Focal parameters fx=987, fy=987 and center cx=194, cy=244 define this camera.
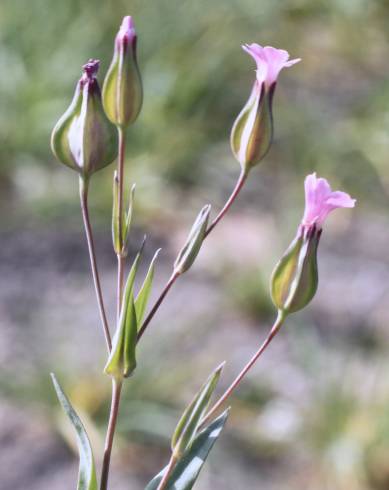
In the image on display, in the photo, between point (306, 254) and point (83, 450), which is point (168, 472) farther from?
point (306, 254)

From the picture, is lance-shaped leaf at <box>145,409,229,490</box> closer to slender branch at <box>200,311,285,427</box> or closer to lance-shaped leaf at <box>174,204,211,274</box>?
slender branch at <box>200,311,285,427</box>

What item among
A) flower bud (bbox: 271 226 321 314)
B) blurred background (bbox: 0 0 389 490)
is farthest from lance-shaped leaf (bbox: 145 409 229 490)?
blurred background (bbox: 0 0 389 490)

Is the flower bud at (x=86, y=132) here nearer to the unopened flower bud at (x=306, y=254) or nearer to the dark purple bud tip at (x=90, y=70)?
the dark purple bud tip at (x=90, y=70)

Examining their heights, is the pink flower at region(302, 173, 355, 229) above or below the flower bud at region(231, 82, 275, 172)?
below

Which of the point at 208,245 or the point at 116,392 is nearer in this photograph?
the point at 116,392

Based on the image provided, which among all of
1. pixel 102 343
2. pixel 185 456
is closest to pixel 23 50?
pixel 102 343

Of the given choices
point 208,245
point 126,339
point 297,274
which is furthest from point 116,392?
point 208,245
